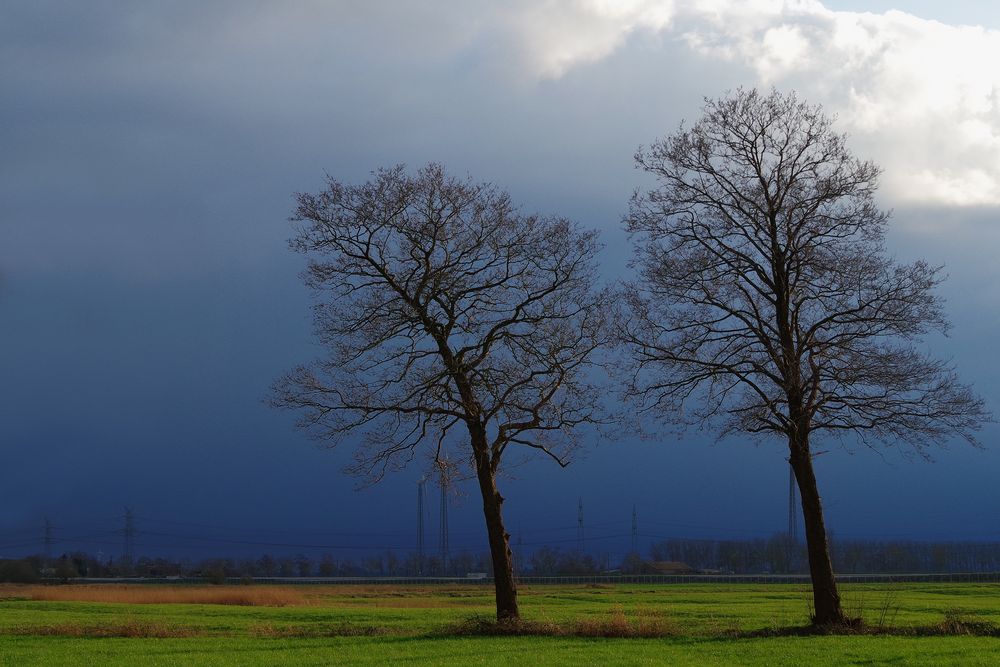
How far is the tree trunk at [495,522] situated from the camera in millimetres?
25844

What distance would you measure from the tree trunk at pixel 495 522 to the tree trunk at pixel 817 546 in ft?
24.6

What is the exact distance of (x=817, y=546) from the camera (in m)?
23.6

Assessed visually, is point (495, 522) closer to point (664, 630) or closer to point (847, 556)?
point (664, 630)

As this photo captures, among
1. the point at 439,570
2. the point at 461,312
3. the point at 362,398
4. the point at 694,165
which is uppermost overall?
the point at 694,165

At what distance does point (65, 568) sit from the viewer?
335ft

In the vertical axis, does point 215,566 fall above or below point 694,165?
below

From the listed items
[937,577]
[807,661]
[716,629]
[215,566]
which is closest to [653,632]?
[716,629]

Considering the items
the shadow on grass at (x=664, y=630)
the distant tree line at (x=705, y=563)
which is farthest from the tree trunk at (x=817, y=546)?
the distant tree line at (x=705, y=563)

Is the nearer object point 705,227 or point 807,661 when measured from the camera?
point 807,661

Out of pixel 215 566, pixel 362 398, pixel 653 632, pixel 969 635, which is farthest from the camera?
pixel 215 566

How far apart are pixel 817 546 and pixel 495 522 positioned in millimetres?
8003

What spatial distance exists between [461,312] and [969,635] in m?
14.2

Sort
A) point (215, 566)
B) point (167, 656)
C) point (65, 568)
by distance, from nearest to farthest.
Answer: point (167, 656) < point (65, 568) < point (215, 566)

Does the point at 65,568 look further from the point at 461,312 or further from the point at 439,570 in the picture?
the point at 461,312
